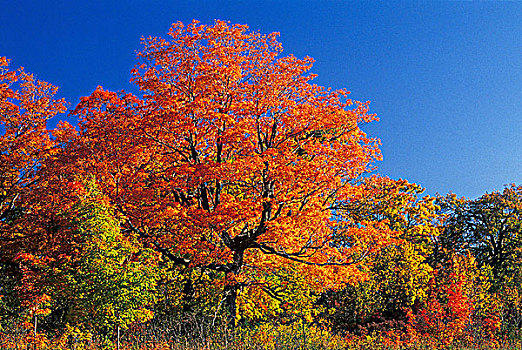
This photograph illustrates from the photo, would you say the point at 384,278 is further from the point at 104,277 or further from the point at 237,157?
the point at 104,277

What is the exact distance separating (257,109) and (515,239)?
23.8 metres

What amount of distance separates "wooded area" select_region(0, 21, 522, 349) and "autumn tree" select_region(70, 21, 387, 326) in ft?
0.23

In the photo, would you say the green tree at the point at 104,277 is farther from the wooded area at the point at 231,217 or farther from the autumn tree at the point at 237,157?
the autumn tree at the point at 237,157

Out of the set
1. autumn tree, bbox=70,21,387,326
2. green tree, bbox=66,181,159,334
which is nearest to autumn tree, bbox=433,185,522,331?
autumn tree, bbox=70,21,387,326

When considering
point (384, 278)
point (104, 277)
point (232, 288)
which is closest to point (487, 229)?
point (384, 278)

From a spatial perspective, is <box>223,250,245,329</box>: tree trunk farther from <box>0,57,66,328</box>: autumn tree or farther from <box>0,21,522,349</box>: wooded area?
<box>0,57,66,328</box>: autumn tree

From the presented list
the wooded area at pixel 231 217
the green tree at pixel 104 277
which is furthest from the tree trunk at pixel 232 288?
the green tree at pixel 104 277

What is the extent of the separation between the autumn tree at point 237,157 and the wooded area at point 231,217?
0.07m

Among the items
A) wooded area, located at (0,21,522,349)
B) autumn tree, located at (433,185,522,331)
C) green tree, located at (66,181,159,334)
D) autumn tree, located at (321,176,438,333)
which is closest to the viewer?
green tree, located at (66,181,159,334)

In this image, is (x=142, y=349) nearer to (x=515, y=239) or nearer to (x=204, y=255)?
(x=204, y=255)

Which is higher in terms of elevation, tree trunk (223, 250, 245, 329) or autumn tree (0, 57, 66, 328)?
autumn tree (0, 57, 66, 328)

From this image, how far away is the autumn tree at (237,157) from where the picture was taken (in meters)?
21.0

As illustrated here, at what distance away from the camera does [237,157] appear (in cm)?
2256

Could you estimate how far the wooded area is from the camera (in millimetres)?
20047
